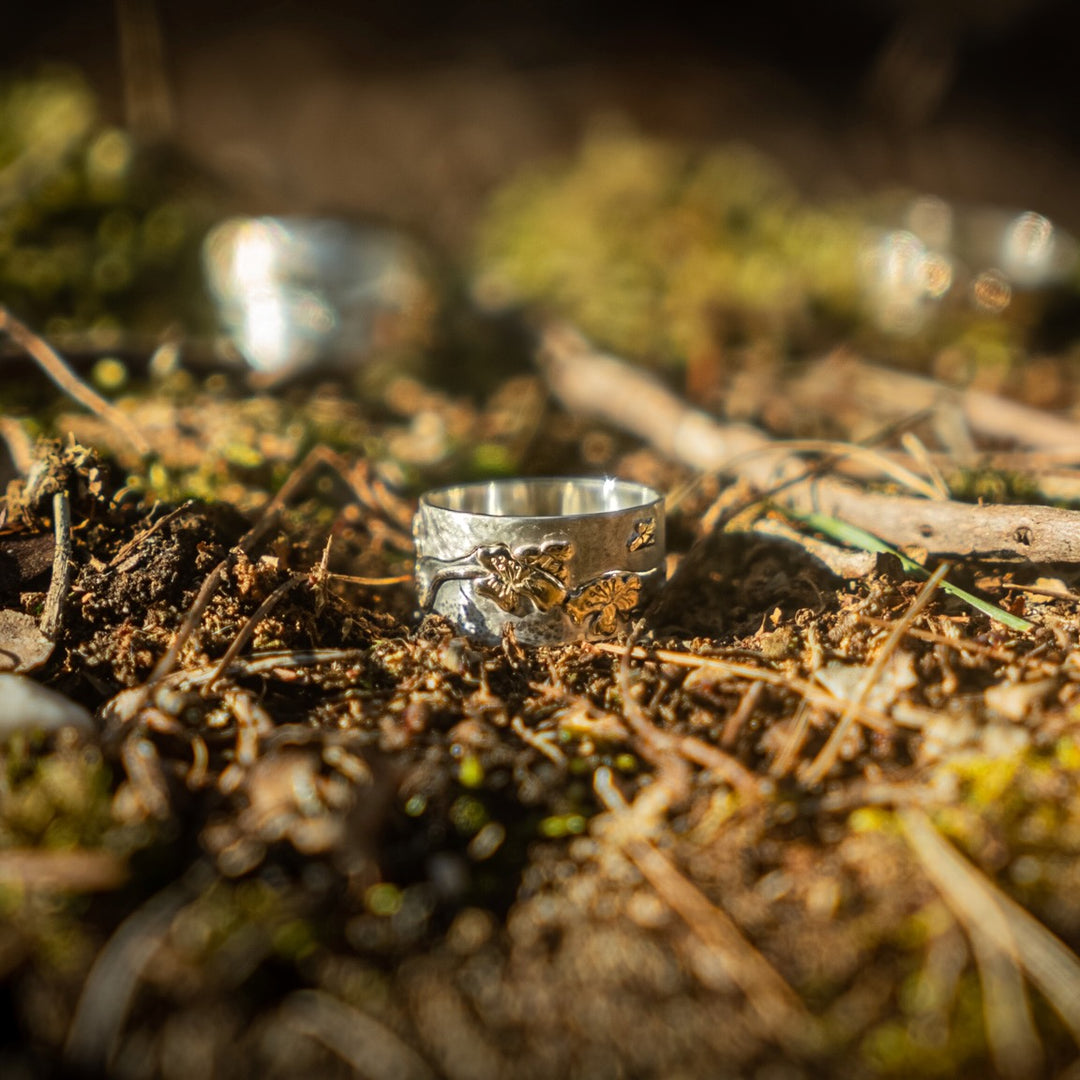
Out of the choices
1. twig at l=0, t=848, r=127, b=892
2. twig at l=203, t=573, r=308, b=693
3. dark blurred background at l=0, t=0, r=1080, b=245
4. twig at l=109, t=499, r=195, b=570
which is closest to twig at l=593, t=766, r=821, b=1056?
twig at l=0, t=848, r=127, b=892

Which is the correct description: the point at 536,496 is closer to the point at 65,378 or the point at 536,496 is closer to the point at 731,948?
the point at 65,378

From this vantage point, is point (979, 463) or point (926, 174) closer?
point (979, 463)

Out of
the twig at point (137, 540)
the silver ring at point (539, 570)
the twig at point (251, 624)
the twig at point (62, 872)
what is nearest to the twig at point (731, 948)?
the silver ring at point (539, 570)

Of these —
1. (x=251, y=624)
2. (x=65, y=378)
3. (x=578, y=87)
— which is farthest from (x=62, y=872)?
(x=578, y=87)

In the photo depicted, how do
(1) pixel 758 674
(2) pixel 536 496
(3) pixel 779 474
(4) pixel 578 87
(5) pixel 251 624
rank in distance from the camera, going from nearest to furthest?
1. (1) pixel 758 674
2. (5) pixel 251 624
3. (3) pixel 779 474
4. (2) pixel 536 496
5. (4) pixel 578 87

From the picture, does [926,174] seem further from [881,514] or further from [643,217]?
[881,514]

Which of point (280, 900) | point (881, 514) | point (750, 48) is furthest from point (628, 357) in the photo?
point (750, 48)

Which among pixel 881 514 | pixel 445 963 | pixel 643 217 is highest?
pixel 643 217

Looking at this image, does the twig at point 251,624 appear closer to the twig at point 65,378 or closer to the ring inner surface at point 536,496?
the ring inner surface at point 536,496
